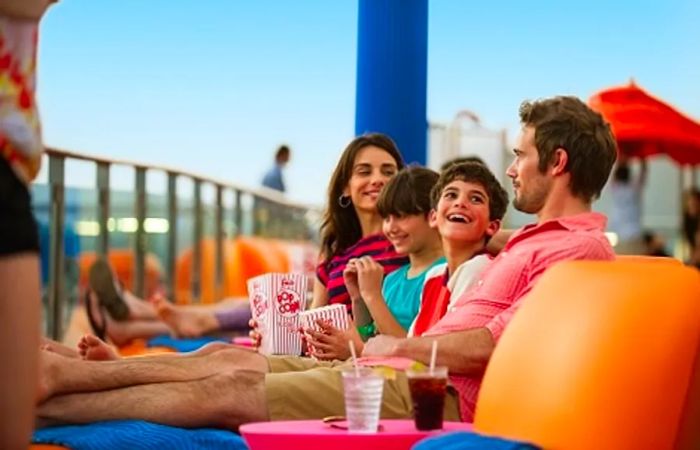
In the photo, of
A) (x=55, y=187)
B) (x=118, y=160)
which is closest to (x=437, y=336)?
(x=55, y=187)

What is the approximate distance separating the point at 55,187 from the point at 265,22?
17.1 ft

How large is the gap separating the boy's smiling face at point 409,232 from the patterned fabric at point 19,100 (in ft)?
7.29

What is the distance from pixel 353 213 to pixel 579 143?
1.81 m

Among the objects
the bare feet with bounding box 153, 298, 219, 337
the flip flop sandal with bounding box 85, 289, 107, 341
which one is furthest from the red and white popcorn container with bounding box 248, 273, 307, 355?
the bare feet with bounding box 153, 298, 219, 337

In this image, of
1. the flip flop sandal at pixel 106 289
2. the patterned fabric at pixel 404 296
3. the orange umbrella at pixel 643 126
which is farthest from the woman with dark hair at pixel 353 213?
the orange umbrella at pixel 643 126

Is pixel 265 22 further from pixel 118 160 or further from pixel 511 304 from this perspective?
pixel 511 304

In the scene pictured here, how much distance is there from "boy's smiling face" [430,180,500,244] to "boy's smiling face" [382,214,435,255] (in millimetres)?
460

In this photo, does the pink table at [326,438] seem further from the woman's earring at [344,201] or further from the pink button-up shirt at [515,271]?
the woman's earring at [344,201]

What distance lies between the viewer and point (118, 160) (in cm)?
735

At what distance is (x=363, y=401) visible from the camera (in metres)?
2.73

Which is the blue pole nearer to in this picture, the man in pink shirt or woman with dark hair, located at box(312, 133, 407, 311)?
woman with dark hair, located at box(312, 133, 407, 311)

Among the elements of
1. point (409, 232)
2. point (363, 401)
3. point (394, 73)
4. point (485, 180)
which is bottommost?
point (363, 401)

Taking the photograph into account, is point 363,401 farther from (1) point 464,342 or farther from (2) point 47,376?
(2) point 47,376

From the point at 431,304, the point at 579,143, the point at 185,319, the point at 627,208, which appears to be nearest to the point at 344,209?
the point at 431,304
